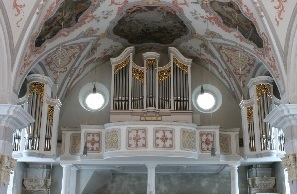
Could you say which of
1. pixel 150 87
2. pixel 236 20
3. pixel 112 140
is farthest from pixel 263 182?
pixel 236 20

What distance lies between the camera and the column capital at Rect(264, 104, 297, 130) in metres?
10.3

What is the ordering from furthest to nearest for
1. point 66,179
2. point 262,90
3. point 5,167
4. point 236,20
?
point 262,90 < point 66,179 < point 236,20 < point 5,167

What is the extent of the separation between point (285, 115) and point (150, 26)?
5.99m

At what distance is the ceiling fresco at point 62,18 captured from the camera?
1206cm

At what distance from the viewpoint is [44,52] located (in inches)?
501

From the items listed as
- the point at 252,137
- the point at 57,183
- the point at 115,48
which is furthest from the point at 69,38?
the point at 252,137

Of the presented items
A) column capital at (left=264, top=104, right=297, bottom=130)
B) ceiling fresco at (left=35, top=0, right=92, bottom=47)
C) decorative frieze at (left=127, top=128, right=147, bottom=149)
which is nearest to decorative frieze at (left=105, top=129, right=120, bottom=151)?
decorative frieze at (left=127, top=128, right=147, bottom=149)

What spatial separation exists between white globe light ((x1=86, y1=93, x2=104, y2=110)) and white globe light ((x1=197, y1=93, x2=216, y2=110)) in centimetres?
347

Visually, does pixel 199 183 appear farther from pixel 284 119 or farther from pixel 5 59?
pixel 5 59

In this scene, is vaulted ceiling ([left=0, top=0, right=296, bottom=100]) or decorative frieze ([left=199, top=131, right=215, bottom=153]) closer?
vaulted ceiling ([left=0, top=0, right=296, bottom=100])

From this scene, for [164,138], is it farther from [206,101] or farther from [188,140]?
[206,101]

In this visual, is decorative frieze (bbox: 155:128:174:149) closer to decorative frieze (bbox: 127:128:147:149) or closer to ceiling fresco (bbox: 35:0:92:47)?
decorative frieze (bbox: 127:128:147:149)

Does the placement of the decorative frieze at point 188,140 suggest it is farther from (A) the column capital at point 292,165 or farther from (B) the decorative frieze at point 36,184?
(B) the decorative frieze at point 36,184

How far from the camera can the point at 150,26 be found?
1474cm
